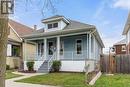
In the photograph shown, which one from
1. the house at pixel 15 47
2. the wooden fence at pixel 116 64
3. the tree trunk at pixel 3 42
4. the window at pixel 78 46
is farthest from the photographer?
the house at pixel 15 47

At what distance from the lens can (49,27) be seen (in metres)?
25.4

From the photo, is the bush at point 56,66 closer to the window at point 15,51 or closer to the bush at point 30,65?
the bush at point 30,65

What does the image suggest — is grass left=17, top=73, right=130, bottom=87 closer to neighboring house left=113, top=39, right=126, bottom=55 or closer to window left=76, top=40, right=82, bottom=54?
window left=76, top=40, right=82, bottom=54

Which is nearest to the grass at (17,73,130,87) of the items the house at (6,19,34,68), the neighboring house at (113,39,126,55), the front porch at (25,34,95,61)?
the front porch at (25,34,95,61)

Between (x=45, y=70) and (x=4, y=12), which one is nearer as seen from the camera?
(x=4, y=12)

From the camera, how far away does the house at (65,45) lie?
21.5 m

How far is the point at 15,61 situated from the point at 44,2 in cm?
2507

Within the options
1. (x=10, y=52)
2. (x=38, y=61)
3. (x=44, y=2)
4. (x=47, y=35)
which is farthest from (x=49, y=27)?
(x=44, y=2)

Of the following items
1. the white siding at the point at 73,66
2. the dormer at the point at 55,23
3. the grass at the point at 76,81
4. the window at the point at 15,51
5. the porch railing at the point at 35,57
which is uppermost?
the dormer at the point at 55,23

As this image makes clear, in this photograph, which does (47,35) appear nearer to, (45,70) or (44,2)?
(45,70)

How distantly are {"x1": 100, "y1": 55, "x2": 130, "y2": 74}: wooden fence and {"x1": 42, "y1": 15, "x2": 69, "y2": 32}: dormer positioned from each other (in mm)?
5897

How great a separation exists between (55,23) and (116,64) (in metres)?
8.05

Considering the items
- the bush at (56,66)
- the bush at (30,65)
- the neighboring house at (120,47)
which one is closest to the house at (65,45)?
the bush at (56,66)

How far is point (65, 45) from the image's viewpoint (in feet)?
82.6
